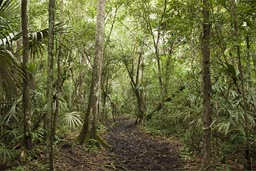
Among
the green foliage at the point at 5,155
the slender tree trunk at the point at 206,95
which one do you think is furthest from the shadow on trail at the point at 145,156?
the green foliage at the point at 5,155

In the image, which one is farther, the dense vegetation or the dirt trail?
the dirt trail

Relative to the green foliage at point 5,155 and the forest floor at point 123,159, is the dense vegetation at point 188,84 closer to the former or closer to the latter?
the green foliage at point 5,155

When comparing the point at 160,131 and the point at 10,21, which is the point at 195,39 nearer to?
the point at 10,21

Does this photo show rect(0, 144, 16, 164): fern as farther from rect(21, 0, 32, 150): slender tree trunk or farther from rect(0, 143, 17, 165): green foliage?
rect(21, 0, 32, 150): slender tree trunk

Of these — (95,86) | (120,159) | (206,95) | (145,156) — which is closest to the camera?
(206,95)

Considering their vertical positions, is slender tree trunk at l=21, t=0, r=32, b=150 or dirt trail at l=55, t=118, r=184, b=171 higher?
slender tree trunk at l=21, t=0, r=32, b=150

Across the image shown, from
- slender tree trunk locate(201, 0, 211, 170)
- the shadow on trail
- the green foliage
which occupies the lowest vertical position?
the shadow on trail

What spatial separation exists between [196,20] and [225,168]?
3257 mm

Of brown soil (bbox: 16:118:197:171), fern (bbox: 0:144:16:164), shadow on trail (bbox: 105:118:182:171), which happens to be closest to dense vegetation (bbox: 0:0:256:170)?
fern (bbox: 0:144:16:164)

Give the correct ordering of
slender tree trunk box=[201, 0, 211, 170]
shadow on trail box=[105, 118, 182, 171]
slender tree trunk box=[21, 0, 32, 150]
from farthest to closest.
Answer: shadow on trail box=[105, 118, 182, 171] < slender tree trunk box=[21, 0, 32, 150] < slender tree trunk box=[201, 0, 211, 170]

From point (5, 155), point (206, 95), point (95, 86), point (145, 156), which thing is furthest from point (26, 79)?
point (145, 156)

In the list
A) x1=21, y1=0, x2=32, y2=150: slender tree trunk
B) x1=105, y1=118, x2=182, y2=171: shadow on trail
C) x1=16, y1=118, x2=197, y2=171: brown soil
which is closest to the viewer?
x1=21, y1=0, x2=32, y2=150: slender tree trunk

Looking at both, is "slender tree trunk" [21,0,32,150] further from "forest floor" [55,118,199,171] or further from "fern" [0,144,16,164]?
"forest floor" [55,118,199,171]

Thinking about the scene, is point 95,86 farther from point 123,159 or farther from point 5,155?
point 5,155
